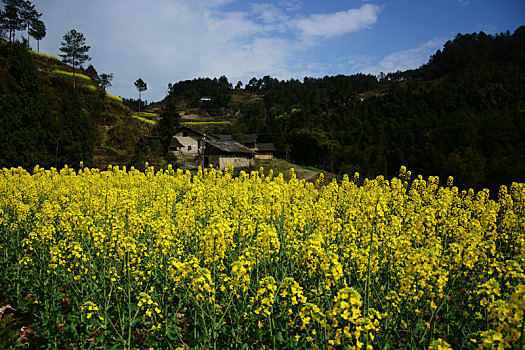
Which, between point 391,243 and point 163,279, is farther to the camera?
point 163,279

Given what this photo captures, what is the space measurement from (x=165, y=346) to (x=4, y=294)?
170 inches

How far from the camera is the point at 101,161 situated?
A: 3944cm

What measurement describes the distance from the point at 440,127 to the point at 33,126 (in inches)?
1980

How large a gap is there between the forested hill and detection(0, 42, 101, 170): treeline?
1357 inches

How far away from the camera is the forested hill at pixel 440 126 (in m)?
32.8

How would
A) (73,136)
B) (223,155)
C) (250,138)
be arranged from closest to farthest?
(73,136) < (223,155) < (250,138)

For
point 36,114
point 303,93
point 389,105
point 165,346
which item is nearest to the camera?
point 165,346

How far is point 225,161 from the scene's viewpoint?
45.0m

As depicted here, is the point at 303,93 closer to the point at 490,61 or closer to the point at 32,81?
the point at 490,61

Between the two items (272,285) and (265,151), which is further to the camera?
(265,151)

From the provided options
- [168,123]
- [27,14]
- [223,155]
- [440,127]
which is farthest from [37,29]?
[440,127]

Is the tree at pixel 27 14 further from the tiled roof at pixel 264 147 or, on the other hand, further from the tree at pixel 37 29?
the tiled roof at pixel 264 147

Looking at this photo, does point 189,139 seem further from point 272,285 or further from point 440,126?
point 272,285

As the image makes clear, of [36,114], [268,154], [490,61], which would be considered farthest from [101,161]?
[490,61]
